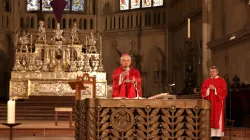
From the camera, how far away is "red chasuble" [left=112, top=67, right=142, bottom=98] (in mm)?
8312

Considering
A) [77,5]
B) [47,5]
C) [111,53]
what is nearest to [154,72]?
[111,53]

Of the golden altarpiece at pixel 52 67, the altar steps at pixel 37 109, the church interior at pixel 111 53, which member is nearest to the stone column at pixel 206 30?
the church interior at pixel 111 53

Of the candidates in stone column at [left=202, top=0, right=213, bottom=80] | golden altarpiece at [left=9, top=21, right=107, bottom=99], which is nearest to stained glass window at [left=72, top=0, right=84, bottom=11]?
golden altarpiece at [left=9, top=21, right=107, bottom=99]

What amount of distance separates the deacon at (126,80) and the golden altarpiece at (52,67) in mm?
13078

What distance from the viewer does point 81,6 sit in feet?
100

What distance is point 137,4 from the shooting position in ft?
95.6

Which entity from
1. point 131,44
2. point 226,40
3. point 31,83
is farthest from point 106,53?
point 226,40

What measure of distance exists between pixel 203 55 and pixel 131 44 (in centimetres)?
730

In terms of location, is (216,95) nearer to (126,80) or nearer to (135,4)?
(126,80)

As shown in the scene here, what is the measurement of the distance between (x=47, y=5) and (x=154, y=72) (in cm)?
690

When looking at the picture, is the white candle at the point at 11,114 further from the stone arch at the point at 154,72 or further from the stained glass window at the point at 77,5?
the stained glass window at the point at 77,5

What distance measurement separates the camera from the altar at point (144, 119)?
4914 millimetres

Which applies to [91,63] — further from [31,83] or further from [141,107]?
[141,107]

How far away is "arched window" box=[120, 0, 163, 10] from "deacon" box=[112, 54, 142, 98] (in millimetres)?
19835
